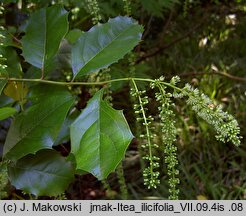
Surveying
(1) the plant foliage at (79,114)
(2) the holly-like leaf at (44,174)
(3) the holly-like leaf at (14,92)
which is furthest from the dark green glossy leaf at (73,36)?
(2) the holly-like leaf at (44,174)

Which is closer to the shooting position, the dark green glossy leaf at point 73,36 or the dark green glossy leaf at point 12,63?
the dark green glossy leaf at point 12,63

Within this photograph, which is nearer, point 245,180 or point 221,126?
point 221,126

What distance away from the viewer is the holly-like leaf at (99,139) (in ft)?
2.74

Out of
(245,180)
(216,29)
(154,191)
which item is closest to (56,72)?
Answer: (154,191)

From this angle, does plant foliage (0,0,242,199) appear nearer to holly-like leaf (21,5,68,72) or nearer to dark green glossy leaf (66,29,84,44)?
holly-like leaf (21,5,68,72)

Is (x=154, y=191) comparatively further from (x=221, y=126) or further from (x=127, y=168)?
(x=221, y=126)

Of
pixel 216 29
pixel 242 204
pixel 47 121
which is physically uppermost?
pixel 47 121

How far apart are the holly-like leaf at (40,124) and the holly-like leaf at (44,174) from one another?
6 centimetres

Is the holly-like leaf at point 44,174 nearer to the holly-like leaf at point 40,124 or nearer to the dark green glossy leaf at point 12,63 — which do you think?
the holly-like leaf at point 40,124

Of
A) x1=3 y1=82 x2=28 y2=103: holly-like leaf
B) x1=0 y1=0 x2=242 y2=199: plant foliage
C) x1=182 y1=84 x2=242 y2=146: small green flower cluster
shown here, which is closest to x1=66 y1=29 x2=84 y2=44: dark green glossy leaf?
x1=0 y1=0 x2=242 y2=199: plant foliage

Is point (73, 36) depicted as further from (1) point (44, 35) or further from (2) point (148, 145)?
(2) point (148, 145)

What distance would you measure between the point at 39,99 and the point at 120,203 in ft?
1.04

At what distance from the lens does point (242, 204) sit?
1186 mm

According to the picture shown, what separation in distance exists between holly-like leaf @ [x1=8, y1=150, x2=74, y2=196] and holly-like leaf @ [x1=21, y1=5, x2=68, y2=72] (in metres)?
0.23
